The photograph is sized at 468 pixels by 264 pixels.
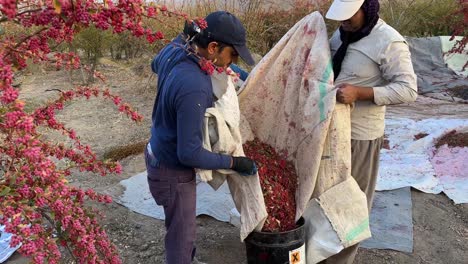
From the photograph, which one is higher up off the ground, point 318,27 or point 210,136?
point 318,27

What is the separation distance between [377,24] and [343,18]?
221 mm

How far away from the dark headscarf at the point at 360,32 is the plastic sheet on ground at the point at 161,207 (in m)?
1.51

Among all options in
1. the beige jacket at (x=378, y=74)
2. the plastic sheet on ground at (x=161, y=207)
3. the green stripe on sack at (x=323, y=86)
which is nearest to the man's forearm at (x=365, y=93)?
the beige jacket at (x=378, y=74)

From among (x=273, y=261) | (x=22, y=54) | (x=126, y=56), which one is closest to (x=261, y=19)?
(x=126, y=56)

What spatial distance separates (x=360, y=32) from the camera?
2.38 m

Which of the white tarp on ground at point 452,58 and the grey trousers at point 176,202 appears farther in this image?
the white tarp on ground at point 452,58

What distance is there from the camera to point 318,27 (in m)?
2.61

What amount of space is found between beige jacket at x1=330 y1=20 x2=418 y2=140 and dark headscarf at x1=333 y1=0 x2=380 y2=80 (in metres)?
0.02

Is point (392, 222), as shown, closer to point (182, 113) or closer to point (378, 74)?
point (378, 74)

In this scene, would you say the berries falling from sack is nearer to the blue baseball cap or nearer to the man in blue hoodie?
the man in blue hoodie

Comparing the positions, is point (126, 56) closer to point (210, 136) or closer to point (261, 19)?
point (261, 19)

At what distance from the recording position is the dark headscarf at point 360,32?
232 cm

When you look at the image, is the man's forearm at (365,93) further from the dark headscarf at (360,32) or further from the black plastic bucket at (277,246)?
the black plastic bucket at (277,246)

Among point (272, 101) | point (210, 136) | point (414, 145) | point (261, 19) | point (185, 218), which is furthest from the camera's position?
point (261, 19)
